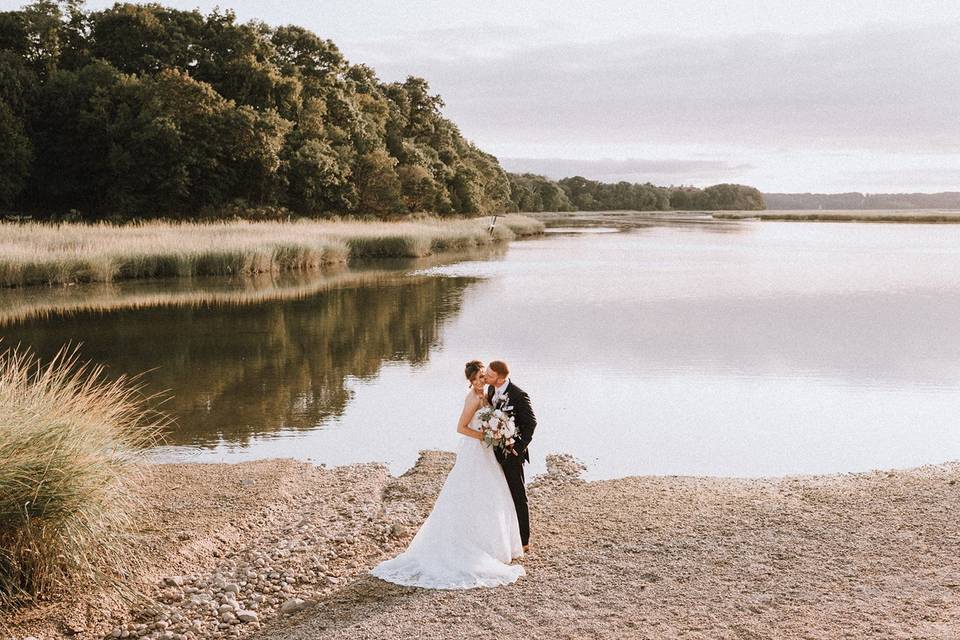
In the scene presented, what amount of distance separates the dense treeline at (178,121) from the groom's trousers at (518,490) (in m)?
37.3

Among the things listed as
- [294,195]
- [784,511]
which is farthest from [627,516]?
[294,195]

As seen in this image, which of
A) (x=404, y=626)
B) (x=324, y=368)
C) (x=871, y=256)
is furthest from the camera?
(x=871, y=256)

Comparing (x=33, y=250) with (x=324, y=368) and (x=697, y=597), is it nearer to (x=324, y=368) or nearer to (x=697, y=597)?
(x=324, y=368)

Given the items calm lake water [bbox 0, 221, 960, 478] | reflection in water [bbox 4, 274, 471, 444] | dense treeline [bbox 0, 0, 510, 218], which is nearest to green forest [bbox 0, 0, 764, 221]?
dense treeline [bbox 0, 0, 510, 218]

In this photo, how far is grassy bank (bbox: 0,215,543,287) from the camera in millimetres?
24250

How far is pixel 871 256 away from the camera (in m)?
40.4

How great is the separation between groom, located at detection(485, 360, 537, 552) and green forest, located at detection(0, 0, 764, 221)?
37036 millimetres

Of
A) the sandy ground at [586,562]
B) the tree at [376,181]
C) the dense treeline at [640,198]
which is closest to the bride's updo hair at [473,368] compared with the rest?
the sandy ground at [586,562]

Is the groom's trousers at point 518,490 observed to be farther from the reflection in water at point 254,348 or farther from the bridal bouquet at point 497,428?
the reflection in water at point 254,348

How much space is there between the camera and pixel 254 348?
15.1 meters

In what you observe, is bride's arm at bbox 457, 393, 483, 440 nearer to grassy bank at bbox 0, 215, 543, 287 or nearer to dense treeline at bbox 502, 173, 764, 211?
grassy bank at bbox 0, 215, 543, 287

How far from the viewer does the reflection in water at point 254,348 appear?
10.5 meters

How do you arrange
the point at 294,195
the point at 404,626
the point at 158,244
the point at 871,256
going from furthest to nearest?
the point at 294,195 → the point at 871,256 → the point at 158,244 → the point at 404,626

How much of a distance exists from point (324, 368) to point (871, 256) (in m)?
34.8
